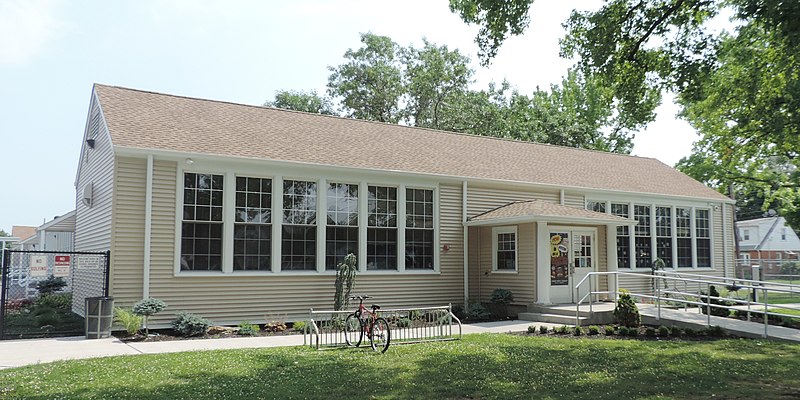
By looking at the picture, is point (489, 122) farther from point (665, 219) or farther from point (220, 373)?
point (220, 373)

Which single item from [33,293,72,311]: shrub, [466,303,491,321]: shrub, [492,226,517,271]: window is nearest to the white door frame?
[492,226,517,271]: window

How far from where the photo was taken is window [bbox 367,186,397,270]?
53.2 ft

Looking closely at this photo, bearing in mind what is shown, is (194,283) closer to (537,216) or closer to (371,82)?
Result: (537,216)

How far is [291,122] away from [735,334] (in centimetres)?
1279

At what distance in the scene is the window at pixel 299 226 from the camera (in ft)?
49.1

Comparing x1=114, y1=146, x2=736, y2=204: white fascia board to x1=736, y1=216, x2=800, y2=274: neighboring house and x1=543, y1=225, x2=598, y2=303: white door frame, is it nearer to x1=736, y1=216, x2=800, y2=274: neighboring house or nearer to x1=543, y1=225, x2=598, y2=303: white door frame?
x1=543, y1=225, x2=598, y2=303: white door frame

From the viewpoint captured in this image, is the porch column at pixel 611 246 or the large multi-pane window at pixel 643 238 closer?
the porch column at pixel 611 246

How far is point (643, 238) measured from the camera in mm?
21359

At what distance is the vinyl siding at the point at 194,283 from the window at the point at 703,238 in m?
13.1

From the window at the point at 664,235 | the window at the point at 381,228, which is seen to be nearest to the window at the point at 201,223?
the window at the point at 381,228

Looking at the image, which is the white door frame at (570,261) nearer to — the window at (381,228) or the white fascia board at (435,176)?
the white fascia board at (435,176)

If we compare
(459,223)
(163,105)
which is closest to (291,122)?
(163,105)

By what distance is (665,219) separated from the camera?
22.2m

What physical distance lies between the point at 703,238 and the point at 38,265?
72.2 ft
